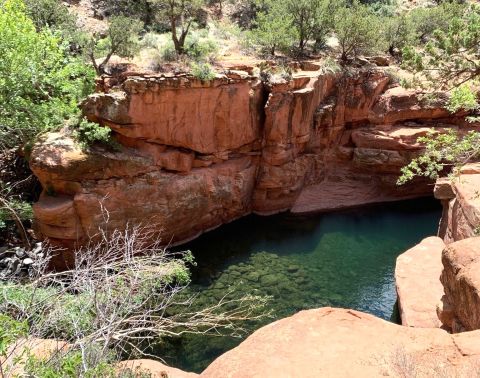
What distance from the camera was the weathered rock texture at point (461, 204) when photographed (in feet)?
35.7

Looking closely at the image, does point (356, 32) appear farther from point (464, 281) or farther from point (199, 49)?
point (464, 281)

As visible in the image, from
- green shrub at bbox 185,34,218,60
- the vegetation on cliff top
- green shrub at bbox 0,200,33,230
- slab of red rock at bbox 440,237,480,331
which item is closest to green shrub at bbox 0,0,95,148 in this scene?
the vegetation on cliff top

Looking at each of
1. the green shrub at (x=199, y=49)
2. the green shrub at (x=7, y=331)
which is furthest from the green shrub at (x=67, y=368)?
the green shrub at (x=199, y=49)

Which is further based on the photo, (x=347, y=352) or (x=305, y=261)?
(x=305, y=261)

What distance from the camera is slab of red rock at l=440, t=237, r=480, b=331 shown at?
700 cm

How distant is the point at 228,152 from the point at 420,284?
8.42m

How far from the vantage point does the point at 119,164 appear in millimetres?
13930

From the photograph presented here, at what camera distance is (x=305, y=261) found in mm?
15641

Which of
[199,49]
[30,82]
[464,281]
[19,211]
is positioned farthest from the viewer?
[199,49]

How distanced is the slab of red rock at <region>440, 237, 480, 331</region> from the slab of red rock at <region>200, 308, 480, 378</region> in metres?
1.37

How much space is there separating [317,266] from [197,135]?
246 inches

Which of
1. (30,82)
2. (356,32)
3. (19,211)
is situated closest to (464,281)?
(19,211)

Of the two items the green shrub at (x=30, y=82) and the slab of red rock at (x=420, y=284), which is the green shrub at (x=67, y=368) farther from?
the green shrub at (x=30, y=82)

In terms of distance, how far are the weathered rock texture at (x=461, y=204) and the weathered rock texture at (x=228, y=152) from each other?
5.23 metres
